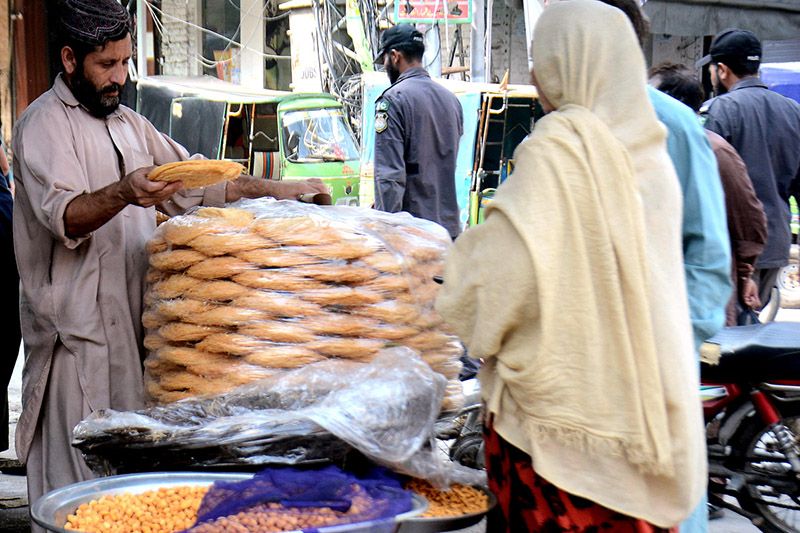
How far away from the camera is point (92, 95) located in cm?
230

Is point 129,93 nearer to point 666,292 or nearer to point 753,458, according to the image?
point 753,458

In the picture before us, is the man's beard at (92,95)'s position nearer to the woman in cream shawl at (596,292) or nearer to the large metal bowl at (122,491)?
the large metal bowl at (122,491)

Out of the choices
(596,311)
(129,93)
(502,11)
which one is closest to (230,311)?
(596,311)

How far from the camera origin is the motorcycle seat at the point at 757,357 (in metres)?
3.14

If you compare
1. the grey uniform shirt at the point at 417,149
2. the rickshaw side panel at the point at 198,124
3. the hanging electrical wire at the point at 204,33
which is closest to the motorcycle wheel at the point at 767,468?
the grey uniform shirt at the point at 417,149

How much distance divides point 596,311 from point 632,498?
0.37 metres

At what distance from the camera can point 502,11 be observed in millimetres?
12352

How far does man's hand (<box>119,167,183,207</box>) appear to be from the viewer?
6.26 ft

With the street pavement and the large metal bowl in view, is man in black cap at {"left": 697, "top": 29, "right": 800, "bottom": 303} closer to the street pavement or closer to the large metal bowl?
the street pavement

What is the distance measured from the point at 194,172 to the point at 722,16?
10.3 meters

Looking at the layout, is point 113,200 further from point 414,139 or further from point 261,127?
point 261,127

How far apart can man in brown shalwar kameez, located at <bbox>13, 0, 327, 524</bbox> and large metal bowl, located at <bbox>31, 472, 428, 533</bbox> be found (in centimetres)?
53

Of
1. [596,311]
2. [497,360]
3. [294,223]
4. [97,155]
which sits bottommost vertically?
[497,360]

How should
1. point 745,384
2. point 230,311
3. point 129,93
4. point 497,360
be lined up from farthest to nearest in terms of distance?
point 129,93 → point 745,384 → point 230,311 → point 497,360
